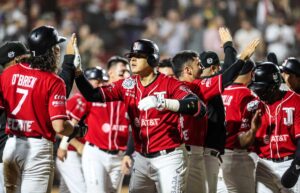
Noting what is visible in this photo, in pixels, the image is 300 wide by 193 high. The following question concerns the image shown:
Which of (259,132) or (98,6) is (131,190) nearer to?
(259,132)

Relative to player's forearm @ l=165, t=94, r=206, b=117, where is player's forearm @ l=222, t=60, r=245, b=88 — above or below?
above

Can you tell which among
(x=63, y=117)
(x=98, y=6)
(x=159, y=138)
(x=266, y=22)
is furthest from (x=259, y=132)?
(x=98, y=6)

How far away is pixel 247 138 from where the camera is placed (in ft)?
24.3

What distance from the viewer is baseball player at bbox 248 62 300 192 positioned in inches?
284

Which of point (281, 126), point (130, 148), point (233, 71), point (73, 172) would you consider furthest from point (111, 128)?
point (233, 71)

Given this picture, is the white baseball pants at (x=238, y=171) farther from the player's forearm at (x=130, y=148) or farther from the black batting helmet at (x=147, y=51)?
the black batting helmet at (x=147, y=51)

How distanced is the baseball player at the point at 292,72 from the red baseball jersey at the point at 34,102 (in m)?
2.96

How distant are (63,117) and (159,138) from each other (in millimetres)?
1032

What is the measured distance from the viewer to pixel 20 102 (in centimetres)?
606

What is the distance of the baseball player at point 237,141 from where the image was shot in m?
7.66

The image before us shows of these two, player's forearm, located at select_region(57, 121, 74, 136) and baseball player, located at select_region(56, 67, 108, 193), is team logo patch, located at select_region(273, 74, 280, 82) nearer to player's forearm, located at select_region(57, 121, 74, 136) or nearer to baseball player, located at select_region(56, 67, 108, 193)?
player's forearm, located at select_region(57, 121, 74, 136)

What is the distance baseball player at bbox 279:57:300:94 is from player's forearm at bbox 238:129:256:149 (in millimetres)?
859

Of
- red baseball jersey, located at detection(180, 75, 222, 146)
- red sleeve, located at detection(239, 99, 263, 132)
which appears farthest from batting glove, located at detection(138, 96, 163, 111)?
red sleeve, located at detection(239, 99, 263, 132)

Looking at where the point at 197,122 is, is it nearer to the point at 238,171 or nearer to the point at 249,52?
the point at 238,171
